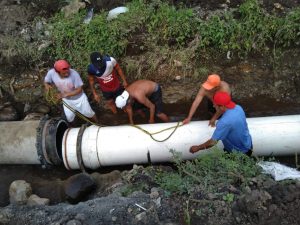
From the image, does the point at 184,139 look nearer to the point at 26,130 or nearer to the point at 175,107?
the point at 175,107

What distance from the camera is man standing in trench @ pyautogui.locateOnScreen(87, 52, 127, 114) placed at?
6.32m

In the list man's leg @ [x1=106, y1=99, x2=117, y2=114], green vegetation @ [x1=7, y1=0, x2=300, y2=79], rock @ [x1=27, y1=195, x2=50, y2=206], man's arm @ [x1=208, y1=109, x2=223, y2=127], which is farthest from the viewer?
green vegetation @ [x1=7, y1=0, x2=300, y2=79]

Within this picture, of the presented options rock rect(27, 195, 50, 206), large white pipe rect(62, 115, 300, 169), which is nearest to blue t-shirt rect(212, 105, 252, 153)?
large white pipe rect(62, 115, 300, 169)

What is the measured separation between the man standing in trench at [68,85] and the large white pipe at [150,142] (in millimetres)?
487

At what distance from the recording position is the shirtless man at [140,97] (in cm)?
621

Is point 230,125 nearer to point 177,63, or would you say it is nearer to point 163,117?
point 163,117

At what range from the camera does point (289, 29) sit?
734cm

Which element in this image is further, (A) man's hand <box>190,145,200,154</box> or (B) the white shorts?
(B) the white shorts

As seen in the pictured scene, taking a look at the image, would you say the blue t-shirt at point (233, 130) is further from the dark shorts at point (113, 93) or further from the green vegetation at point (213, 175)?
the dark shorts at point (113, 93)

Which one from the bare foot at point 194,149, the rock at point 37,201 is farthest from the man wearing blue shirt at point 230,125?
the rock at point 37,201

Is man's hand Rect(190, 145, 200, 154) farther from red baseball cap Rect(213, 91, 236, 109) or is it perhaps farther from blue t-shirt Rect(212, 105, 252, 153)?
red baseball cap Rect(213, 91, 236, 109)

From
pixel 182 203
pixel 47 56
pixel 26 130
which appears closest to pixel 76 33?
pixel 47 56

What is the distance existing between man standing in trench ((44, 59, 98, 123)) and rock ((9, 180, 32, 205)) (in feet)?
4.45

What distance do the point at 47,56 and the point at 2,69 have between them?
963 mm
